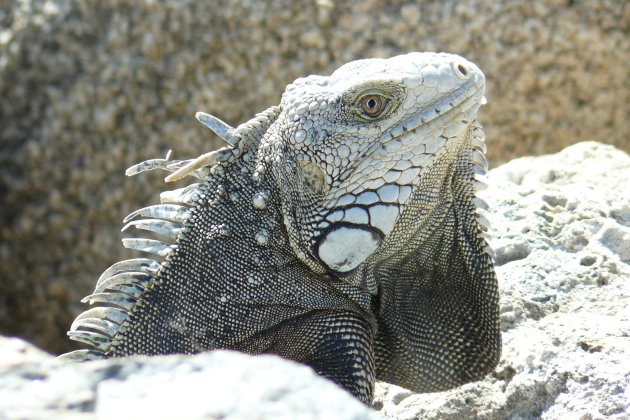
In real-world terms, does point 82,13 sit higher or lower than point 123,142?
higher

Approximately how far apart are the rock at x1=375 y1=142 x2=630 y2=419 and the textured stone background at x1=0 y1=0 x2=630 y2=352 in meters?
2.04

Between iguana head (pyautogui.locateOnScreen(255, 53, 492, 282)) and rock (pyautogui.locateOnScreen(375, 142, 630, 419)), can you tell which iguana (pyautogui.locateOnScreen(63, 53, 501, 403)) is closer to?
iguana head (pyautogui.locateOnScreen(255, 53, 492, 282))

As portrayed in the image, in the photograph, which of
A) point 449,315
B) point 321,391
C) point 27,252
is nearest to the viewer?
point 321,391

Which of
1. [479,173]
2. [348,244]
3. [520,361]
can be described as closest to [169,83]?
[479,173]

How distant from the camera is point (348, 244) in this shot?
9.09 ft

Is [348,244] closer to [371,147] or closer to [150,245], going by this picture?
[371,147]

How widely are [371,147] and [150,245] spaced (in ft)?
2.97

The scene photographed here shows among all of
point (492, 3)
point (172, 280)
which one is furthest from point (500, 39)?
point (172, 280)

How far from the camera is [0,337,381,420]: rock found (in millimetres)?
1509

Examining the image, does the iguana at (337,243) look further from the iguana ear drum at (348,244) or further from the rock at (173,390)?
the rock at (173,390)

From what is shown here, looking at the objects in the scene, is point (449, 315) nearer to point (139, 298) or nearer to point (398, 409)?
point (398, 409)

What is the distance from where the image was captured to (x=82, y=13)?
6.34 metres

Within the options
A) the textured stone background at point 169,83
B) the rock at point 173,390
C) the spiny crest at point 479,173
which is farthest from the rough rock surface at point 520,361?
the textured stone background at point 169,83

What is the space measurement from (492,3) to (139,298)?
4.12 meters
